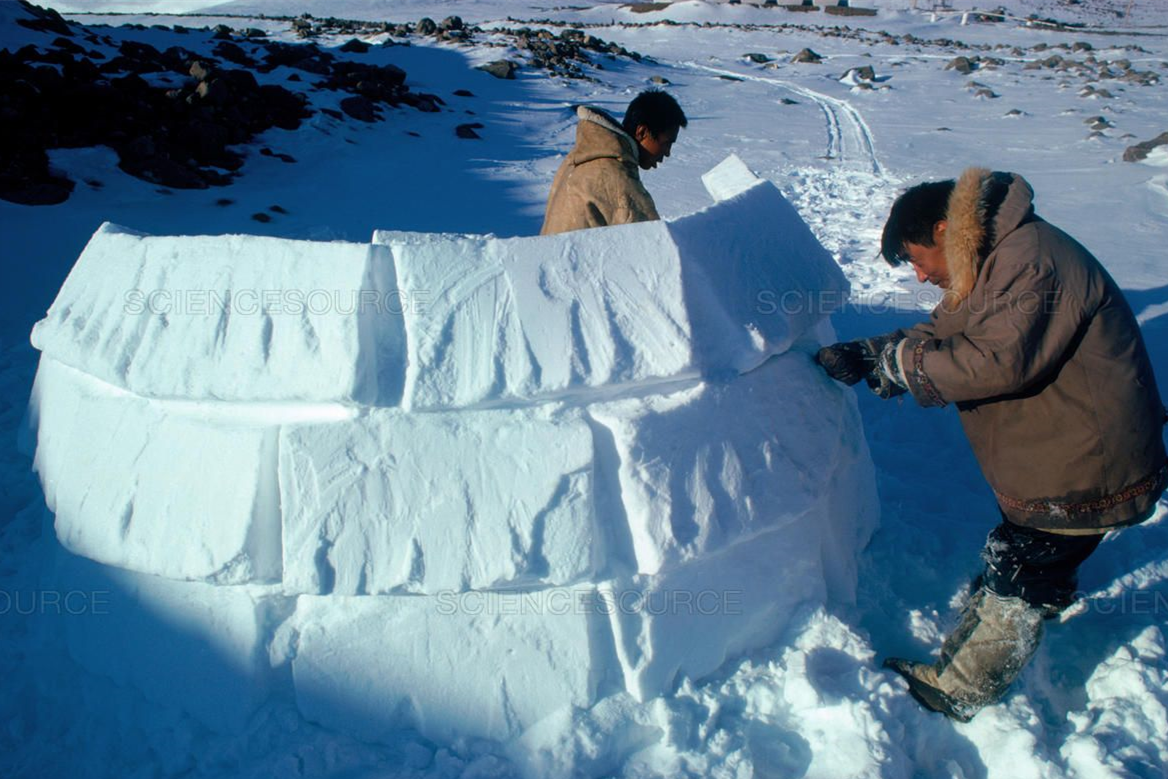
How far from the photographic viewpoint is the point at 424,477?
68.2 inches

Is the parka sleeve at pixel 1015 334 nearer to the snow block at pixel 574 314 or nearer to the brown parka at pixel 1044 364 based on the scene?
the brown parka at pixel 1044 364

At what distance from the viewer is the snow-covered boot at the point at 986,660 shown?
1.94 metres

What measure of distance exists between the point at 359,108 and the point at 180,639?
8.32m

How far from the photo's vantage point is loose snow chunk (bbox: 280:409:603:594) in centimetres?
170

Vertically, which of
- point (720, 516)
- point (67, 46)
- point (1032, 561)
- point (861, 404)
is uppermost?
point (67, 46)

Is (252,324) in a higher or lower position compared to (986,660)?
higher

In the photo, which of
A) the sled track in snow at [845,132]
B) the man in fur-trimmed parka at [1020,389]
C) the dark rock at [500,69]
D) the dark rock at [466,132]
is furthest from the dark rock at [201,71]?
the man in fur-trimmed parka at [1020,389]

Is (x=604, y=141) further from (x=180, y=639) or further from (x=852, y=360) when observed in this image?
(x=180, y=639)

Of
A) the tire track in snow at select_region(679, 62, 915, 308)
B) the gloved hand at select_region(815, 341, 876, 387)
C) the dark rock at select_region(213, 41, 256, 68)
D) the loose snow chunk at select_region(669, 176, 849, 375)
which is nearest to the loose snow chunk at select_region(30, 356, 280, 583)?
the loose snow chunk at select_region(669, 176, 849, 375)

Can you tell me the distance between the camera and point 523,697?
1.81m

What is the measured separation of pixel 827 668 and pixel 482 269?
138 centimetres

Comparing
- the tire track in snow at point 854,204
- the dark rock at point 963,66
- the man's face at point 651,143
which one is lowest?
the tire track in snow at point 854,204

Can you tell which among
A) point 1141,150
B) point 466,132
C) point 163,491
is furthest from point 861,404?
point 1141,150

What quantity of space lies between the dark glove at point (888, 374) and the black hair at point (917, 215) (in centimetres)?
26
